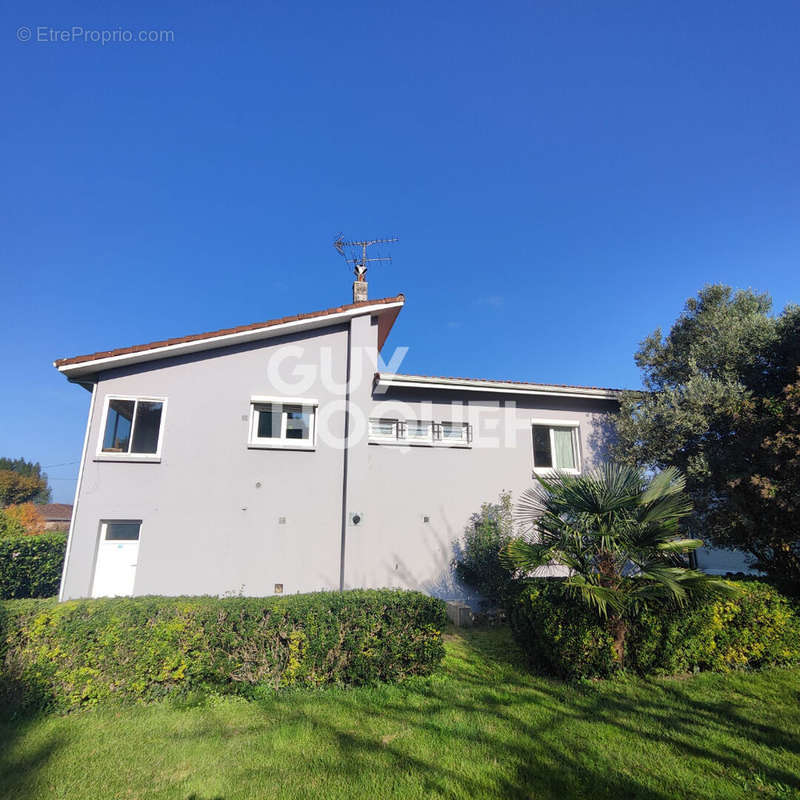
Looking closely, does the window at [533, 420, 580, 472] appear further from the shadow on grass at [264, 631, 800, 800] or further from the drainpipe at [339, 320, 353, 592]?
the shadow on grass at [264, 631, 800, 800]

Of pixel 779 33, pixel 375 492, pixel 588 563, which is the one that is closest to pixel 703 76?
pixel 779 33

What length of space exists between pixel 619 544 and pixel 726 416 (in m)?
4.91

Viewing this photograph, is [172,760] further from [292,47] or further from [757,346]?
[292,47]

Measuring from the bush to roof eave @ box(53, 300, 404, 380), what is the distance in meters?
5.74

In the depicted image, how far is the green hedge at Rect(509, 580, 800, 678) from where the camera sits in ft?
21.4

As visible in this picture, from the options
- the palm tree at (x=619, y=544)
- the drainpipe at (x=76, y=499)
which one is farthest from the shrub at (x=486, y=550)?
the drainpipe at (x=76, y=499)

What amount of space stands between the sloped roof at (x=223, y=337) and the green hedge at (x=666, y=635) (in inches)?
312

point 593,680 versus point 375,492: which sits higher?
point 375,492

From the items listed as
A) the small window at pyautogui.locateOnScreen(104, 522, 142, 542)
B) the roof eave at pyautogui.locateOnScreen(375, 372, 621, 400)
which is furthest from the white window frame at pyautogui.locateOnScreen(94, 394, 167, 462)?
the roof eave at pyautogui.locateOnScreen(375, 372, 621, 400)

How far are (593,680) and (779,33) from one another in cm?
1269

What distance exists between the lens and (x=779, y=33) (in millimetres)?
8984

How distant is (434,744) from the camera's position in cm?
488

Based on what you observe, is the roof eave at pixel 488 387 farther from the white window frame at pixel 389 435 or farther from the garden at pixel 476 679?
the garden at pixel 476 679

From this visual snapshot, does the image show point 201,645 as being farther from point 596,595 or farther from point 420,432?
point 420,432
